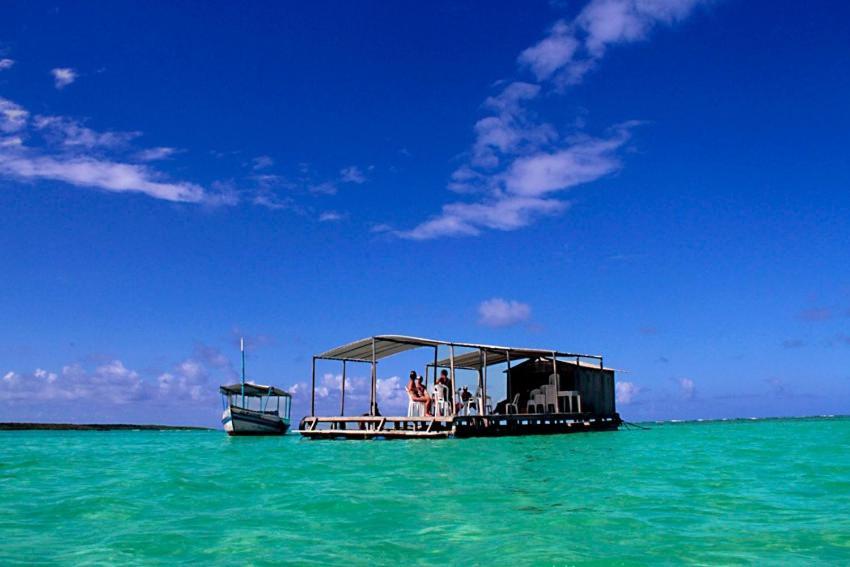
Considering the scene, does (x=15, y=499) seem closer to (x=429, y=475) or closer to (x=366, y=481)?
(x=366, y=481)

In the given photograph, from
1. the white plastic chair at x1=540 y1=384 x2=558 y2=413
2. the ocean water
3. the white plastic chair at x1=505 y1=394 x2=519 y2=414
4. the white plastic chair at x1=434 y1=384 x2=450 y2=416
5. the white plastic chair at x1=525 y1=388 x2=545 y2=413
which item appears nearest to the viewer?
the ocean water

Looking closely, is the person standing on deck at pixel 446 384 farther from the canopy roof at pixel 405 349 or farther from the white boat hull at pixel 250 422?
the white boat hull at pixel 250 422

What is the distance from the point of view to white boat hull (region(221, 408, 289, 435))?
3609 cm

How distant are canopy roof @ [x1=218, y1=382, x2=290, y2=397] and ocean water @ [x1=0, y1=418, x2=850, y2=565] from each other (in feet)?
71.1

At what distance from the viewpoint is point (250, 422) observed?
36.8 meters

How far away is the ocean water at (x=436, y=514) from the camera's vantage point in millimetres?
6465

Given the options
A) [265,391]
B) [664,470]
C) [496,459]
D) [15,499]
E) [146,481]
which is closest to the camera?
[15,499]

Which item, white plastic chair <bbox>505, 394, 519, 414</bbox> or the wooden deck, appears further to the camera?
white plastic chair <bbox>505, 394, 519, 414</bbox>

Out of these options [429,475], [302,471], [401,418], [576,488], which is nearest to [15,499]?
[302,471]

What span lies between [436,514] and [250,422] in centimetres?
3021

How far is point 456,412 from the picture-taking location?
26.6m

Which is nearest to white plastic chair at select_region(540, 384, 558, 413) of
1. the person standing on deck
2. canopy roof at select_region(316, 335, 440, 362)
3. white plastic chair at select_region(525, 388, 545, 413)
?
white plastic chair at select_region(525, 388, 545, 413)

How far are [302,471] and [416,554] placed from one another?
26.0ft

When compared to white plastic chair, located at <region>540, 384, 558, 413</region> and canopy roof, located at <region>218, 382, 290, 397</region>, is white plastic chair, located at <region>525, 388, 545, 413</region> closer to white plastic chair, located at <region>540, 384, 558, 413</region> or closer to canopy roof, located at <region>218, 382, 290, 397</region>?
white plastic chair, located at <region>540, 384, 558, 413</region>
